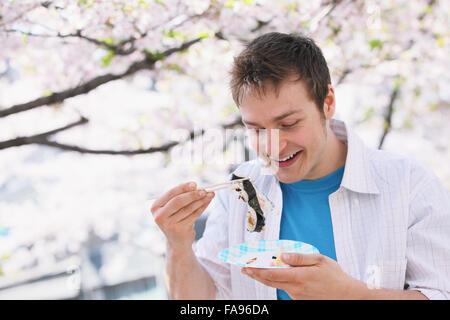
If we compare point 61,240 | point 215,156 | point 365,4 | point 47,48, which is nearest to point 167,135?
point 215,156

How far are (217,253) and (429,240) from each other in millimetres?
952

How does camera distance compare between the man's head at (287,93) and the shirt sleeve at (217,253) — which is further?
the shirt sleeve at (217,253)

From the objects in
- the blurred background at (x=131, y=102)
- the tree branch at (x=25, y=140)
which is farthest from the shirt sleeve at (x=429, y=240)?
the tree branch at (x=25, y=140)

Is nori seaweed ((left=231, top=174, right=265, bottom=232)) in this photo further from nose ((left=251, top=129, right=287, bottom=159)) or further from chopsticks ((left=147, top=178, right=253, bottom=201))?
nose ((left=251, top=129, right=287, bottom=159))

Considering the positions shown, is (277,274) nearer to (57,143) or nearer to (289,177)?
(289,177)

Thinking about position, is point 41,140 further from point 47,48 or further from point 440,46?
point 440,46

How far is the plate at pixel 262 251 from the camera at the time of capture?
1566 millimetres

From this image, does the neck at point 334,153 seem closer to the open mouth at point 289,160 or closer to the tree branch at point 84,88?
the open mouth at point 289,160

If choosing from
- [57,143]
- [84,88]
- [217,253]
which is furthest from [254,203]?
[57,143]

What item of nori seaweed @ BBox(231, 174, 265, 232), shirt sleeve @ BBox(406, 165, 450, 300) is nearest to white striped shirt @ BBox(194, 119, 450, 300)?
shirt sleeve @ BBox(406, 165, 450, 300)

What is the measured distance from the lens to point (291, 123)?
1.68 meters

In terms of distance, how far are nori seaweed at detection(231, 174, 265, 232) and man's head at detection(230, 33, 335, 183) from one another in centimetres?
15

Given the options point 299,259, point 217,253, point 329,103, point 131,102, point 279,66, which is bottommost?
point 217,253
